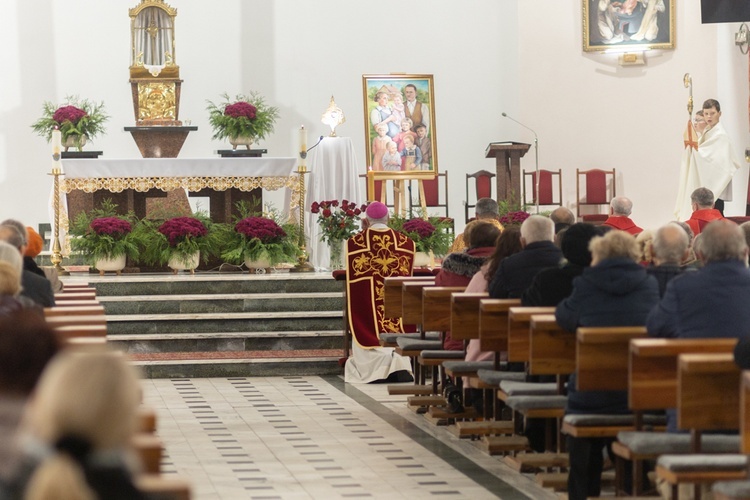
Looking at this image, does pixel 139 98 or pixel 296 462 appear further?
pixel 139 98

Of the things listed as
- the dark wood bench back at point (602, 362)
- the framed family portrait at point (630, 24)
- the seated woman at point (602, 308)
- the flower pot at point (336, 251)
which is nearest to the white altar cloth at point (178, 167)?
the flower pot at point (336, 251)

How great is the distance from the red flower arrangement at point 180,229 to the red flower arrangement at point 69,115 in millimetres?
1782

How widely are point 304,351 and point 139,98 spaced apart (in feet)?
13.7

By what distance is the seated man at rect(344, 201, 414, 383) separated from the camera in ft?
34.3

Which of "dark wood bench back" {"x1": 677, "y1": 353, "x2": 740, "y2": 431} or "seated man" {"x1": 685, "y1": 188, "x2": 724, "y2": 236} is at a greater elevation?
"seated man" {"x1": 685, "y1": 188, "x2": 724, "y2": 236}

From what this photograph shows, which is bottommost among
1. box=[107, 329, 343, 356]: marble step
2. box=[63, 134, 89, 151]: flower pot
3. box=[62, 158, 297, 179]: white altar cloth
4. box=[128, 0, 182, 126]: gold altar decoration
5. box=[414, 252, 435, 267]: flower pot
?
box=[107, 329, 343, 356]: marble step

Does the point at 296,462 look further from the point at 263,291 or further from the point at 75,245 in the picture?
the point at 75,245

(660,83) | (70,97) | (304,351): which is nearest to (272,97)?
(70,97)

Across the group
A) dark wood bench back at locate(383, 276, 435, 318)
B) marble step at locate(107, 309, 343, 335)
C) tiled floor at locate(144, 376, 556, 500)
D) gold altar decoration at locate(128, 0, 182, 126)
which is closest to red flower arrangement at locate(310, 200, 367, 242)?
marble step at locate(107, 309, 343, 335)

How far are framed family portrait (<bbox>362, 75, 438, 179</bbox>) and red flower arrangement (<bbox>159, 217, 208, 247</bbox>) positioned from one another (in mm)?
3362

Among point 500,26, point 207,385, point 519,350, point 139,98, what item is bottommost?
point 207,385

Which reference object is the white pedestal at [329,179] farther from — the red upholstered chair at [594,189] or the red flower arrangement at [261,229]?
the red upholstered chair at [594,189]

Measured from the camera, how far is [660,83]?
16984 mm

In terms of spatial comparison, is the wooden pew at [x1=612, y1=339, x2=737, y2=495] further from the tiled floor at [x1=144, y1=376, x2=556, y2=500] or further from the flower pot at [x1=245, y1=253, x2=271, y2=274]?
the flower pot at [x1=245, y1=253, x2=271, y2=274]
